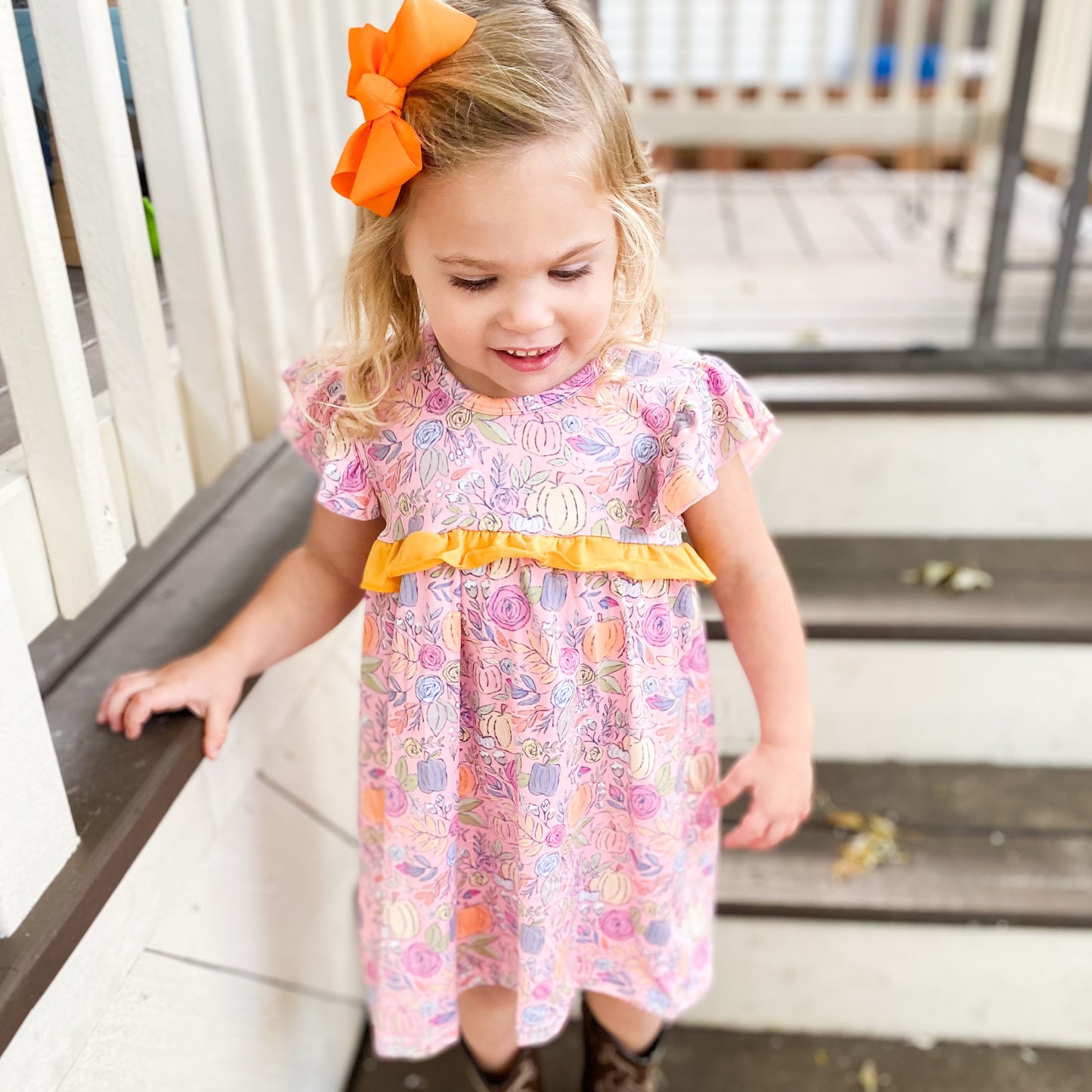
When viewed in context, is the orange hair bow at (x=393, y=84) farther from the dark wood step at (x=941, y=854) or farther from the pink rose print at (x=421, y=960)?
the dark wood step at (x=941, y=854)

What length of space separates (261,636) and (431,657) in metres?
0.19

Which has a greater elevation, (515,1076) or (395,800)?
(395,800)

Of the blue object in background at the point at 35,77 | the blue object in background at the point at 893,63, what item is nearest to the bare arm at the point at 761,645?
the blue object in background at the point at 35,77

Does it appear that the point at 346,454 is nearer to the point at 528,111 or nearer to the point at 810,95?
the point at 528,111

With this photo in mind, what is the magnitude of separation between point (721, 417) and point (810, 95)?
2.93 m

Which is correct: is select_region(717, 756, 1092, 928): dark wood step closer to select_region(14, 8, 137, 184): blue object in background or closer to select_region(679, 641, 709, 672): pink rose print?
select_region(679, 641, 709, 672): pink rose print

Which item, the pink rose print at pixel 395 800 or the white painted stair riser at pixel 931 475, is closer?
the pink rose print at pixel 395 800

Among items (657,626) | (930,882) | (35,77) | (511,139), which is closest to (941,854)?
(930,882)

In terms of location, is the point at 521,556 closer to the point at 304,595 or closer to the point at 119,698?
the point at 304,595

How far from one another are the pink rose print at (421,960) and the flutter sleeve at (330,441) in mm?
394

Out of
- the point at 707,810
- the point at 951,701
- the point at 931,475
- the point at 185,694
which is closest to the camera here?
the point at 185,694

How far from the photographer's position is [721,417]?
818 millimetres

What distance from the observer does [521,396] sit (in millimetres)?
802

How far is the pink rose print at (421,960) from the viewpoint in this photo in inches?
36.8
